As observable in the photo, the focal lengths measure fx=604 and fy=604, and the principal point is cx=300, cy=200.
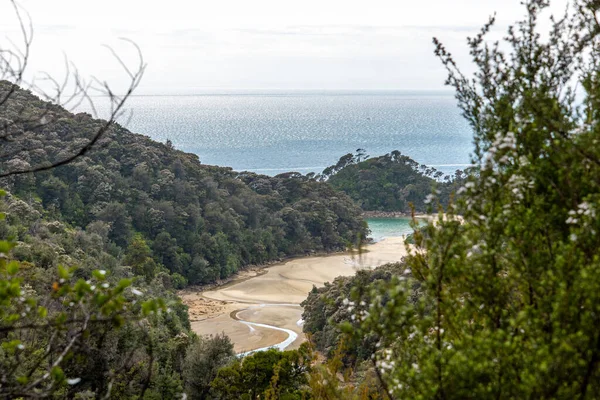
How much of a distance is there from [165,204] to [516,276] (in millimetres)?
30665

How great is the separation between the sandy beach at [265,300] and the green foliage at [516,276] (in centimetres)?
1439

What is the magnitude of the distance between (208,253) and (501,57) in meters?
27.9

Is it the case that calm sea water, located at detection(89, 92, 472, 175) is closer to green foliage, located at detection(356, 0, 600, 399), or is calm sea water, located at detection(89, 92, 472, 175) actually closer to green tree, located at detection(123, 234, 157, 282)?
green tree, located at detection(123, 234, 157, 282)

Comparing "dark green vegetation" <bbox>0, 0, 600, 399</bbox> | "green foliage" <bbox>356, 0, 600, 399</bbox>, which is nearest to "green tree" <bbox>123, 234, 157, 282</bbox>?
"dark green vegetation" <bbox>0, 0, 600, 399</bbox>

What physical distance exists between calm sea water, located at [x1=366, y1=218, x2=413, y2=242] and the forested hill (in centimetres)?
160

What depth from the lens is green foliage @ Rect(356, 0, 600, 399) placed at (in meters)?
3.24

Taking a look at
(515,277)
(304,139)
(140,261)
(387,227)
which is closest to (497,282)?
(515,277)

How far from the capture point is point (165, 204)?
3341cm

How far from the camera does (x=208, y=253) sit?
1267 inches

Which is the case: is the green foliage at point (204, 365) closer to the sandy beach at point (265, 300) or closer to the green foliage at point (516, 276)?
the sandy beach at point (265, 300)

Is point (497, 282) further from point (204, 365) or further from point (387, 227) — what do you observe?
point (387, 227)

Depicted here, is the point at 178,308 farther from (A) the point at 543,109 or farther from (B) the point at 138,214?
(A) the point at 543,109

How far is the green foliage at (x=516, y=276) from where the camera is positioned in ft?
10.6

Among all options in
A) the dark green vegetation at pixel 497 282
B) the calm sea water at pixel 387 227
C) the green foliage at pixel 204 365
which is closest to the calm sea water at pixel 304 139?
the calm sea water at pixel 387 227
